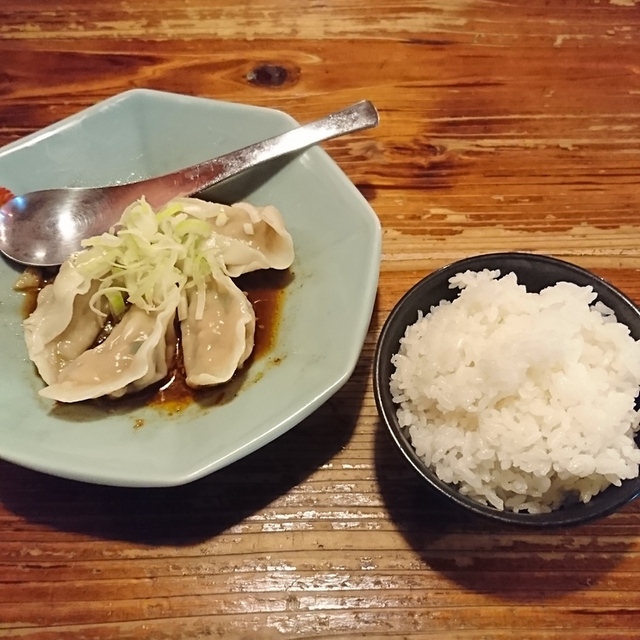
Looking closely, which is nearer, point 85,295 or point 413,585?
point 413,585

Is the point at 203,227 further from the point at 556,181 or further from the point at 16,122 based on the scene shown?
the point at 556,181

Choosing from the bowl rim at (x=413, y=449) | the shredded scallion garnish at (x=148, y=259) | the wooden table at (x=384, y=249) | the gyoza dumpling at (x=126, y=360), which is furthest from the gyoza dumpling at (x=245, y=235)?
the bowl rim at (x=413, y=449)

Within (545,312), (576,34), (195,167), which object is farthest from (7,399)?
(576,34)

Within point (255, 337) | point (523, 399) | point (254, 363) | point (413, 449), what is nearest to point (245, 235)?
point (255, 337)

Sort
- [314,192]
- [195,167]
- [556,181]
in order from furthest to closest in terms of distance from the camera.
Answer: [556,181] → [195,167] → [314,192]

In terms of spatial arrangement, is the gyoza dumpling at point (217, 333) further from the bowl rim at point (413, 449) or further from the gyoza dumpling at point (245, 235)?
the bowl rim at point (413, 449)

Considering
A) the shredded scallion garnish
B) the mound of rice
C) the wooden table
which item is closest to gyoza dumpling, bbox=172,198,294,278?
the shredded scallion garnish
